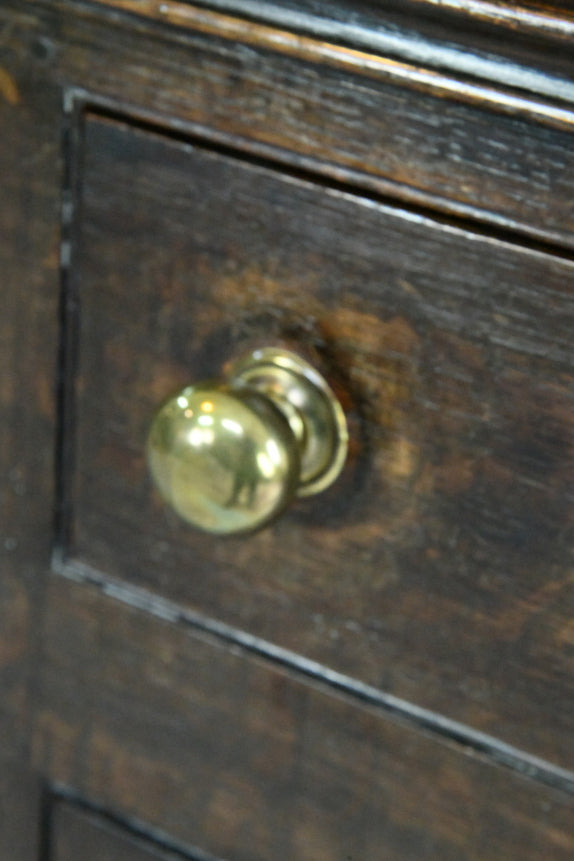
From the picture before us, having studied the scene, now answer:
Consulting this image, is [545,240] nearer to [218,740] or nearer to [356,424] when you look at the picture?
[356,424]

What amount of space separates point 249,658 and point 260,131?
0.57 ft

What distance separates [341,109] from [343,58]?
0.05ft

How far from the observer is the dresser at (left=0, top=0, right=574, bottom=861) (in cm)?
31

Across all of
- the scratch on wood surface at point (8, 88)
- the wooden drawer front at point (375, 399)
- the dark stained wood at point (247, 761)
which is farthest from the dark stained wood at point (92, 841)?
the scratch on wood surface at point (8, 88)

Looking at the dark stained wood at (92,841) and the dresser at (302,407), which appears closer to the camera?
the dresser at (302,407)

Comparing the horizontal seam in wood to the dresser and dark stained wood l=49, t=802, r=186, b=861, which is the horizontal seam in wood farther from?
dark stained wood l=49, t=802, r=186, b=861

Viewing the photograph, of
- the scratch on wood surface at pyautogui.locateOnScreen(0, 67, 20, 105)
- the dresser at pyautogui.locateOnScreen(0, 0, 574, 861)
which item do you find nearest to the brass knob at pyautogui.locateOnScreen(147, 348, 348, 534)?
the dresser at pyautogui.locateOnScreen(0, 0, 574, 861)

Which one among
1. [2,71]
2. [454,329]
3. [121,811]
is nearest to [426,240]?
[454,329]

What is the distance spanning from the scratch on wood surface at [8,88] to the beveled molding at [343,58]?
4cm

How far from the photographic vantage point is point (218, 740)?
422 millimetres

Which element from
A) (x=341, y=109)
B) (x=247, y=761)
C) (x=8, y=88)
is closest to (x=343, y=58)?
(x=341, y=109)

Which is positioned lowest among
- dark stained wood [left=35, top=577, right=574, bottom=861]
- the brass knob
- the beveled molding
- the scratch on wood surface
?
dark stained wood [left=35, top=577, right=574, bottom=861]

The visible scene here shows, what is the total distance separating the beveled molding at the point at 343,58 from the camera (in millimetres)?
287

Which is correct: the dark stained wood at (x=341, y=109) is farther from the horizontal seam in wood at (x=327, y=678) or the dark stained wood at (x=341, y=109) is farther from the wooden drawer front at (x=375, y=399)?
the horizontal seam in wood at (x=327, y=678)
